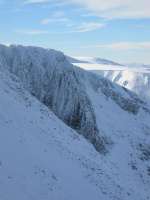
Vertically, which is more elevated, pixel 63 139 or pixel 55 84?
pixel 55 84

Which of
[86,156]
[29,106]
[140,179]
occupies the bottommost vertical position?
[140,179]

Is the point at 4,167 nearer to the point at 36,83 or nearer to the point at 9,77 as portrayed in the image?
the point at 9,77

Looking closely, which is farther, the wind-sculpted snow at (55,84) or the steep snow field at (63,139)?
the wind-sculpted snow at (55,84)

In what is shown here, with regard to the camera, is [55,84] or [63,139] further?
[55,84]

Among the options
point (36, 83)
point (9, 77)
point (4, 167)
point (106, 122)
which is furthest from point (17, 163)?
point (106, 122)

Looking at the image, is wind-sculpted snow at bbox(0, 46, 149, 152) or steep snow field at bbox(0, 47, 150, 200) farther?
wind-sculpted snow at bbox(0, 46, 149, 152)
